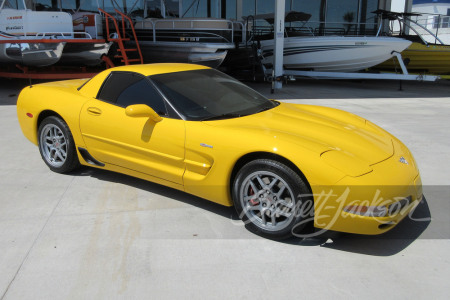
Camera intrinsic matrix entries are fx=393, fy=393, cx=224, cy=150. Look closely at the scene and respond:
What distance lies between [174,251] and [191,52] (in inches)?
344

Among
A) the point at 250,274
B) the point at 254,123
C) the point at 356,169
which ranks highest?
the point at 254,123

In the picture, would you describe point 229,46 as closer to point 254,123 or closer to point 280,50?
point 280,50

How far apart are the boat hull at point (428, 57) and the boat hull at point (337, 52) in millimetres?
1144

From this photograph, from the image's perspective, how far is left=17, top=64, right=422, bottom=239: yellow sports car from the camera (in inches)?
107

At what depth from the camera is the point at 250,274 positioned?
8.53 ft

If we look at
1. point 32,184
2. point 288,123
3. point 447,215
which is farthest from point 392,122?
point 32,184

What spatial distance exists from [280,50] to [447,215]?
28.4 ft

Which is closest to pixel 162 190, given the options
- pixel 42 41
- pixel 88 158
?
pixel 88 158

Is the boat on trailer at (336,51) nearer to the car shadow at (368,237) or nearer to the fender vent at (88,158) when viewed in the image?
the car shadow at (368,237)

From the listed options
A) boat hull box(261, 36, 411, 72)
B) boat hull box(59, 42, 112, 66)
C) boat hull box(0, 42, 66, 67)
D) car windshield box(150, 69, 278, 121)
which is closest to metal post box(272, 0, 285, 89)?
boat hull box(261, 36, 411, 72)

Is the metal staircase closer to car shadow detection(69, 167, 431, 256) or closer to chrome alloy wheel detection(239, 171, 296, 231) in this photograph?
car shadow detection(69, 167, 431, 256)

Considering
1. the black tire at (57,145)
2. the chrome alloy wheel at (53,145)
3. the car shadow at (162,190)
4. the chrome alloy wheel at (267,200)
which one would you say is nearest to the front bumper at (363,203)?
the chrome alloy wheel at (267,200)

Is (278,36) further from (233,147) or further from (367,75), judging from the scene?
(233,147)

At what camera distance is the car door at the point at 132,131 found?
11.0 ft
